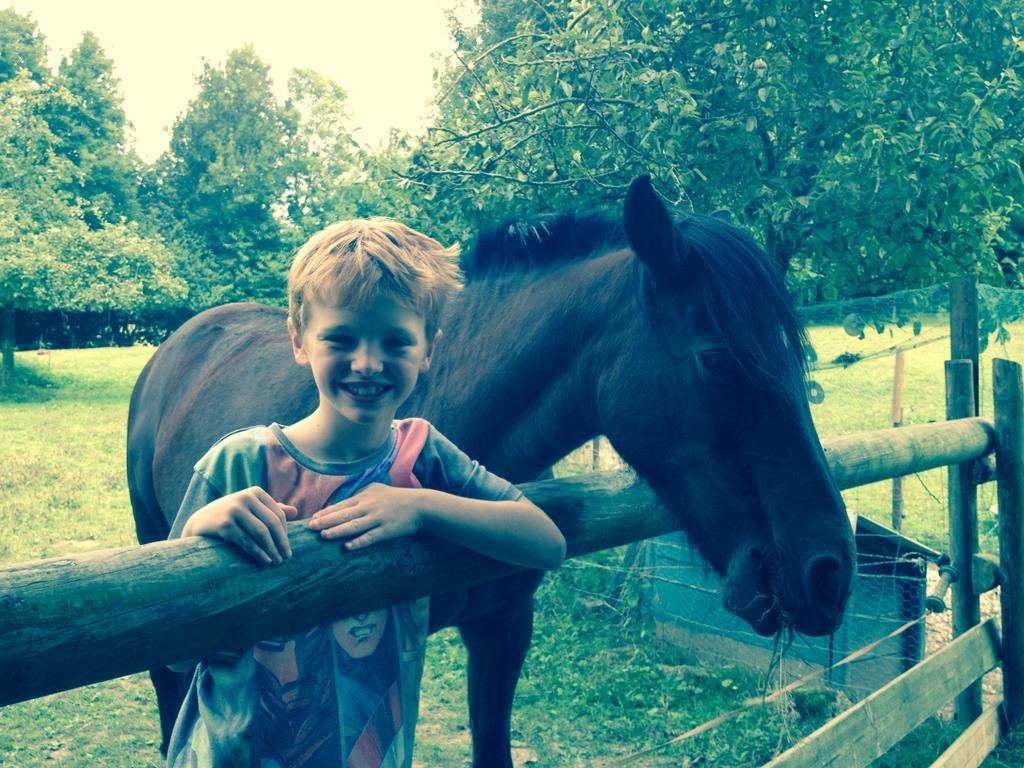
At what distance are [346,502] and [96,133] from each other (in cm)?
3162

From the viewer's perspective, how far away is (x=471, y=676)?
251 cm

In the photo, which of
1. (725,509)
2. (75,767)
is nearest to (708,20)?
(725,509)

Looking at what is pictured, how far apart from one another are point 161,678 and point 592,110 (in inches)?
145

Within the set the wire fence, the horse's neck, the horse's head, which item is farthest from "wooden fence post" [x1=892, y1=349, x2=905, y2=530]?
the horse's head

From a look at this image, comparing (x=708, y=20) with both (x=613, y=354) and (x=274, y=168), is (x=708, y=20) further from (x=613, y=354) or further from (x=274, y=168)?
(x=274, y=168)

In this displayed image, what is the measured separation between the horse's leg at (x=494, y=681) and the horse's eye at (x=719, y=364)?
98cm

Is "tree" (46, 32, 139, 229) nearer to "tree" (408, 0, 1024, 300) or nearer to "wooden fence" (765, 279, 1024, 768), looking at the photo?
"tree" (408, 0, 1024, 300)

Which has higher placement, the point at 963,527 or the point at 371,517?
the point at 371,517

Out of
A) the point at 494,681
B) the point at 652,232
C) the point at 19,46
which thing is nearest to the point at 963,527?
the point at 494,681

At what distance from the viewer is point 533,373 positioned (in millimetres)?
2270

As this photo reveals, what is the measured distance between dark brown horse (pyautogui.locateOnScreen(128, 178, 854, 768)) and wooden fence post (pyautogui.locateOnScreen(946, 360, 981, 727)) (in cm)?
253

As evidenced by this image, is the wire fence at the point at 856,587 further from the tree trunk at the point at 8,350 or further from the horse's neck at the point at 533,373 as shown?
the tree trunk at the point at 8,350

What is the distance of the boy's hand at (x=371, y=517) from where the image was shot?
1272 mm

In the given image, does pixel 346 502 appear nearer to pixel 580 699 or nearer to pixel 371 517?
pixel 371 517
